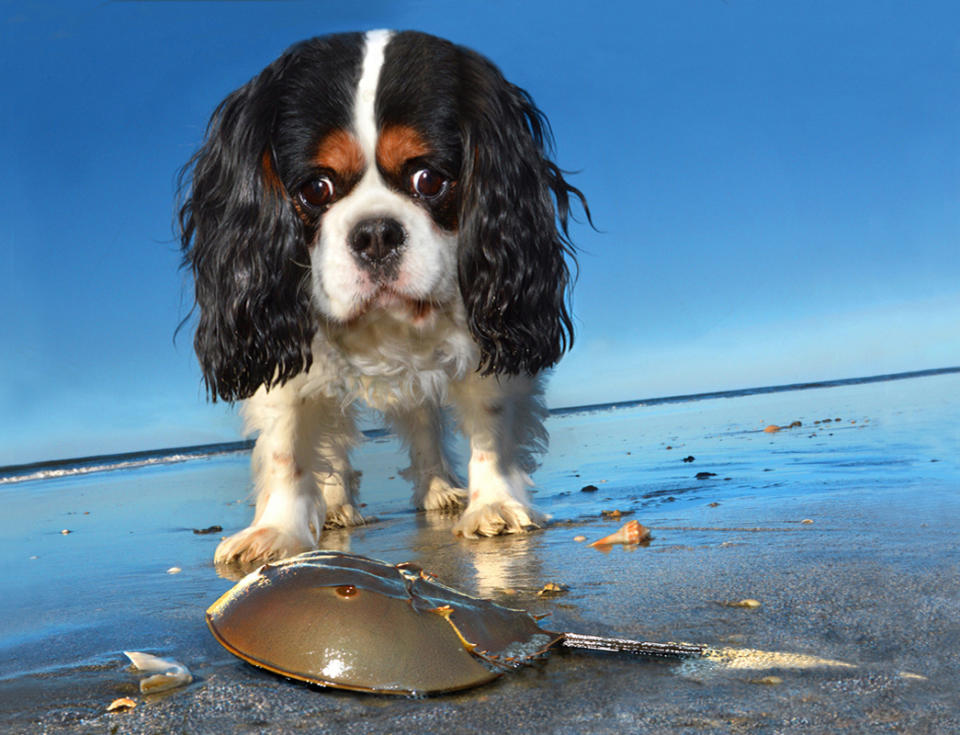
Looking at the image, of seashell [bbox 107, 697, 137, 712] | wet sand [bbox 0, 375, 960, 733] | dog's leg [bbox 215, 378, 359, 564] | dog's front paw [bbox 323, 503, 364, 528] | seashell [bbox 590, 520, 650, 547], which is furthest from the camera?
dog's front paw [bbox 323, 503, 364, 528]

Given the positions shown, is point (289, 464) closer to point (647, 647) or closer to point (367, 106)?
point (367, 106)

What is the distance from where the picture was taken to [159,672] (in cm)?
128

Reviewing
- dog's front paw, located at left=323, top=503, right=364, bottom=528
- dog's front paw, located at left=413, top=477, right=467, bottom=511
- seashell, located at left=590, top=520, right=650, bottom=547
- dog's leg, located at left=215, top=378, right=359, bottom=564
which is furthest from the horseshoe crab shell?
dog's front paw, located at left=413, top=477, right=467, bottom=511

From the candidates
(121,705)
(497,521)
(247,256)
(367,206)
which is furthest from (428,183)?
(121,705)

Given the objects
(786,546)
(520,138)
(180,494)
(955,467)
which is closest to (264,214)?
(520,138)

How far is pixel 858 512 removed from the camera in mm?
2512

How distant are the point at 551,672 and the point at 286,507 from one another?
183 cm

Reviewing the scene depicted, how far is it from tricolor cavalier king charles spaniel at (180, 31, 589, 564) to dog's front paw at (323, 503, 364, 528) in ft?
1.27

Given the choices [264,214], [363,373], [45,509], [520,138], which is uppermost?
[520,138]

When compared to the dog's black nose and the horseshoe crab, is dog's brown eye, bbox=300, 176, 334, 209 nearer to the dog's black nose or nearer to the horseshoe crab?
the dog's black nose

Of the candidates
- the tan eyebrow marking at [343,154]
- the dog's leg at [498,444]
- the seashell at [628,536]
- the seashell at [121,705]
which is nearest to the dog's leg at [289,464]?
the dog's leg at [498,444]

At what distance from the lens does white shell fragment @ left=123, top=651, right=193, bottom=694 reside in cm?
122

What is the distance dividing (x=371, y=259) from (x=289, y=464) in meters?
0.84

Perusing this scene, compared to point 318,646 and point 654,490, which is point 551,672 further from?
point 654,490
